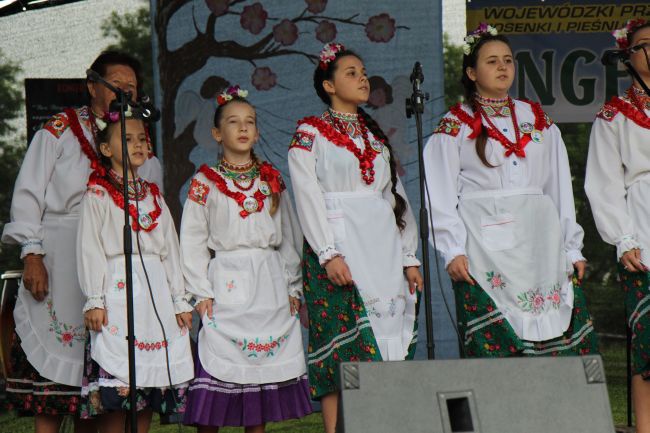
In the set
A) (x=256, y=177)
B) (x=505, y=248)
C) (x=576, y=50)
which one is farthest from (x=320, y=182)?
(x=576, y=50)

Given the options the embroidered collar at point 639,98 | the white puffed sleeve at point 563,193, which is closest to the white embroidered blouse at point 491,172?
the white puffed sleeve at point 563,193

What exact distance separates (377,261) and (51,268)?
1.38 m

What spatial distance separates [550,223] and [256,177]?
3.96ft

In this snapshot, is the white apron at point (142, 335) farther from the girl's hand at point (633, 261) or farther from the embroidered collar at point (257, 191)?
the girl's hand at point (633, 261)

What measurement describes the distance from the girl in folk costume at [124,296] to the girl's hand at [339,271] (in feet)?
2.01

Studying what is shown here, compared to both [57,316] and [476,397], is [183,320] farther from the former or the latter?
[476,397]

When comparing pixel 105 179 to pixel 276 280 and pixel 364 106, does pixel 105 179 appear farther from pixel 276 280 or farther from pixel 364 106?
pixel 364 106

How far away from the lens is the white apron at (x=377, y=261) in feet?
14.8

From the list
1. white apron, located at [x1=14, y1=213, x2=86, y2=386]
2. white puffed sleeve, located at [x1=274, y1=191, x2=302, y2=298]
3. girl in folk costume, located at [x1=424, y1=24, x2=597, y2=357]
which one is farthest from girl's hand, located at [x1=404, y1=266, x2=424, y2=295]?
white apron, located at [x1=14, y1=213, x2=86, y2=386]

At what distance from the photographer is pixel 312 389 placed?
179 inches

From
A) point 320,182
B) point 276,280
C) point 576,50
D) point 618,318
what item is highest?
point 576,50

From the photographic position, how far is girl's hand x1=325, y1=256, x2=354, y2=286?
4426mm

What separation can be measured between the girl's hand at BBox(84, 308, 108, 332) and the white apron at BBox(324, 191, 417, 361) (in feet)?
3.10

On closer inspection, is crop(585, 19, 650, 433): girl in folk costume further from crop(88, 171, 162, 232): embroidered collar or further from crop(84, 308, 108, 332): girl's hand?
crop(84, 308, 108, 332): girl's hand
